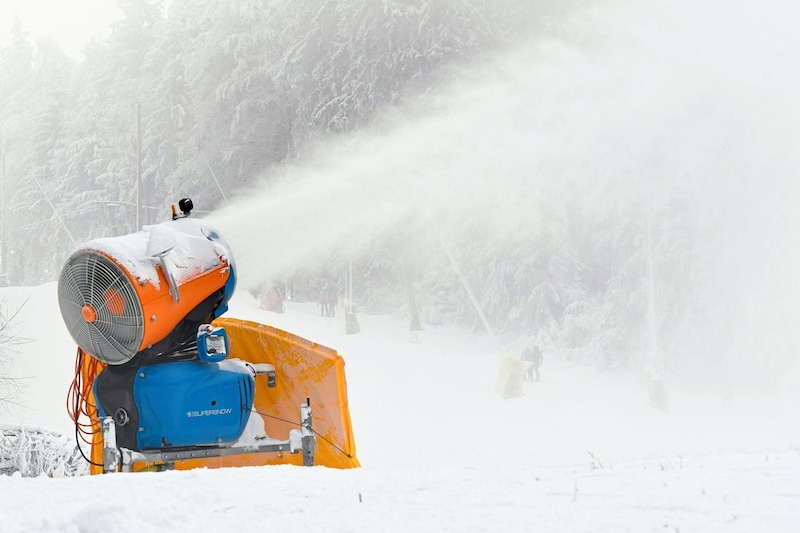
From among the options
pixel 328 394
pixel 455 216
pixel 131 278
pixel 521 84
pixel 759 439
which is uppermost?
pixel 521 84

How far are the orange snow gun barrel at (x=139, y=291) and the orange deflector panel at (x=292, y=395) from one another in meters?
0.64

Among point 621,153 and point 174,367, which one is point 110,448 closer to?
point 174,367

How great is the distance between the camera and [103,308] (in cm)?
471

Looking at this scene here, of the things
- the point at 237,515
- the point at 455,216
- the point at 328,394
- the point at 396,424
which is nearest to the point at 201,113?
the point at 455,216

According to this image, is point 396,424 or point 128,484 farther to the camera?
point 396,424

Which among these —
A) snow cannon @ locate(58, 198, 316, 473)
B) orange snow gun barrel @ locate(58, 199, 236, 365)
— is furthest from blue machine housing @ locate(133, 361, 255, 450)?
orange snow gun barrel @ locate(58, 199, 236, 365)

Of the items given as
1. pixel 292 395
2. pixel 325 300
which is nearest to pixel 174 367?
pixel 292 395

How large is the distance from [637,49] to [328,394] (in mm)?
26932

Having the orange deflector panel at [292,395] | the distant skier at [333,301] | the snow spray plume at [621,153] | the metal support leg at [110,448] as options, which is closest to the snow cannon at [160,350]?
the metal support leg at [110,448]

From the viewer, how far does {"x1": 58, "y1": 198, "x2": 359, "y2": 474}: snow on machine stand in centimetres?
467

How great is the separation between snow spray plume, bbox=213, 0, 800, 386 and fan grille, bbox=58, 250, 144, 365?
22.5m

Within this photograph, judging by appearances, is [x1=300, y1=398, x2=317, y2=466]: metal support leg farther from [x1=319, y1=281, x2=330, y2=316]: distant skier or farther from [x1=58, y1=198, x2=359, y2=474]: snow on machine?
[x1=319, y1=281, x2=330, y2=316]: distant skier

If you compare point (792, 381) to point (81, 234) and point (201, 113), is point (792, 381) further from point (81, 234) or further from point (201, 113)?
point (81, 234)

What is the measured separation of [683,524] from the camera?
2.39 metres
